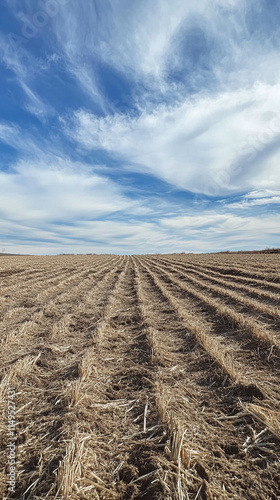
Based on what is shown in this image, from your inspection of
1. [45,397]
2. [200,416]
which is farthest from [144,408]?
[45,397]

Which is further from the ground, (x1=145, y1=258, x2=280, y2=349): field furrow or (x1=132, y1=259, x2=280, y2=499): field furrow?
(x1=145, y1=258, x2=280, y2=349): field furrow

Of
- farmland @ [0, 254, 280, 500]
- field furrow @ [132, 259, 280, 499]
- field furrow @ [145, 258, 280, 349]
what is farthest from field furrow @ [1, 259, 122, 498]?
field furrow @ [145, 258, 280, 349]

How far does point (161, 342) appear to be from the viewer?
21.5 feet

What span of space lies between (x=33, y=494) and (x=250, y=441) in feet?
8.37

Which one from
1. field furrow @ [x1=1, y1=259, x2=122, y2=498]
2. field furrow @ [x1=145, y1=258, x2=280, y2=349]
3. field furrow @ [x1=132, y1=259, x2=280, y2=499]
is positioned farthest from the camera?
field furrow @ [x1=145, y1=258, x2=280, y2=349]

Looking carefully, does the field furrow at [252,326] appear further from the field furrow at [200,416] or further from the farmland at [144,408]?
the field furrow at [200,416]

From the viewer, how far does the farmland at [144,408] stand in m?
2.61

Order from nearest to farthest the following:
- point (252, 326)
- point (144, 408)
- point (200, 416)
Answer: point (200, 416) < point (144, 408) < point (252, 326)

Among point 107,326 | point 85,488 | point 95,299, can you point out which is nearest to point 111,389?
point 85,488

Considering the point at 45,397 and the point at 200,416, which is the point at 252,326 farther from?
the point at 45,397

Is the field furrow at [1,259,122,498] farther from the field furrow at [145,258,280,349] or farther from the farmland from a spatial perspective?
the field furrow at [145,258,280,349]

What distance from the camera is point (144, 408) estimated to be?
3859 mm

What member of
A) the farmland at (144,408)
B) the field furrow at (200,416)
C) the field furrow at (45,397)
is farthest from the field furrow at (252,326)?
the field furrow at (45,397)

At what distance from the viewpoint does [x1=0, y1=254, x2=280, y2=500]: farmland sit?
2.61 m
